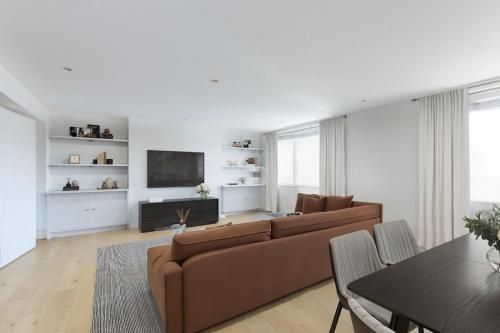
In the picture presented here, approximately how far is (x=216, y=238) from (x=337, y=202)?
9.28ft

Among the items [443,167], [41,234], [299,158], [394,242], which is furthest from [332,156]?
[41,234]

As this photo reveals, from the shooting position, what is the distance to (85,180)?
5113 millimetres

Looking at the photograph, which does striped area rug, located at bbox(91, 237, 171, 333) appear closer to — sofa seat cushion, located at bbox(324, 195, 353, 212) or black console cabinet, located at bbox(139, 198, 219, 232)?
black console cabinet, located at bbox(139, 198, 219, 232)

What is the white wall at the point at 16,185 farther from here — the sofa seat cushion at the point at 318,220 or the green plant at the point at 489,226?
the green plant at the point at 489,226

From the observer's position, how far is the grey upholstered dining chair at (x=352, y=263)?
1.55 m

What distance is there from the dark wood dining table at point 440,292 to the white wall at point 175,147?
531 cm

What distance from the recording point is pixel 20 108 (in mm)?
3551

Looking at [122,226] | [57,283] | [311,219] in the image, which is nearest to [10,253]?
[57,283]

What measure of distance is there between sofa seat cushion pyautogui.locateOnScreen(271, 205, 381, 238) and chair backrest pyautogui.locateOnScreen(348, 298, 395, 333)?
4.69 ft

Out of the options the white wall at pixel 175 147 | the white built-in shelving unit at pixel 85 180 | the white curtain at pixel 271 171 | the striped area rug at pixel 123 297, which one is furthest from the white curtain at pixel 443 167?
the white built-in shelving unit at pixel 85 180

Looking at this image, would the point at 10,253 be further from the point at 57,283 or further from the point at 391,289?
the point at 391,289

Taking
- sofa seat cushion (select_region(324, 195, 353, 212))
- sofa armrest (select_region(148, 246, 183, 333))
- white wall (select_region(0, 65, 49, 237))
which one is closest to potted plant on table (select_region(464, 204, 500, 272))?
sofa armrest (select_region(148, 246, 183, 333))

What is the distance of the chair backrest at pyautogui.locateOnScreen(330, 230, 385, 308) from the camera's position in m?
1.56

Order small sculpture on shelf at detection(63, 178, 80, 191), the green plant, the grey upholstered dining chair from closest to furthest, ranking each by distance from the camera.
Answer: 1. the green plant
2. the grey upholstered dining chair
3. small sculpture on shelf at detection(63, 178, 80, 191)
